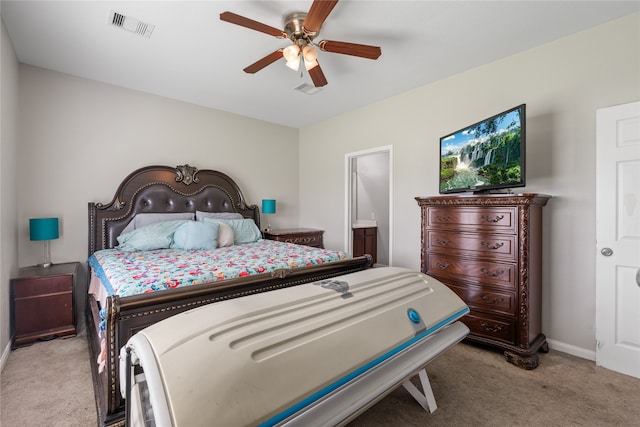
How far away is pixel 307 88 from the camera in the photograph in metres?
3.55

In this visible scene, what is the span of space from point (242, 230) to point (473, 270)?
8.58 ft

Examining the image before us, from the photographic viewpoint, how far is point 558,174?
8.25ft

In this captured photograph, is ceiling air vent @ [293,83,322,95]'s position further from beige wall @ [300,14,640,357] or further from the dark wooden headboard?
the dark wooden headboard

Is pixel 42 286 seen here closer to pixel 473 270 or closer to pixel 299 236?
pixel 299 236

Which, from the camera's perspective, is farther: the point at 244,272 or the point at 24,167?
the point at 24,167

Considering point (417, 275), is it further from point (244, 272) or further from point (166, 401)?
point (166, 401)

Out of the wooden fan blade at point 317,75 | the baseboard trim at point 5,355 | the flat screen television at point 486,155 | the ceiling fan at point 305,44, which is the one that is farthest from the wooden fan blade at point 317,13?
the baseboard trim at point 5,355

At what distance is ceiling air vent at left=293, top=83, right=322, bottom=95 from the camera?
347 centimetres

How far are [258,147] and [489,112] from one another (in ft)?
10.9

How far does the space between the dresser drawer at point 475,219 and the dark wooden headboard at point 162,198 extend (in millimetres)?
2775

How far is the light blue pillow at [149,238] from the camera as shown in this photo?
9.97 ft

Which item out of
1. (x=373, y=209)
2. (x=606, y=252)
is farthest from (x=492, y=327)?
(x=373, y=209)

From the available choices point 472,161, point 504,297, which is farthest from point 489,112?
point 504,297

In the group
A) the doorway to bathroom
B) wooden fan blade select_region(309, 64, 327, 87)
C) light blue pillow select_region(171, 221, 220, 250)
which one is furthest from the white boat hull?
the doorway to bathroom
